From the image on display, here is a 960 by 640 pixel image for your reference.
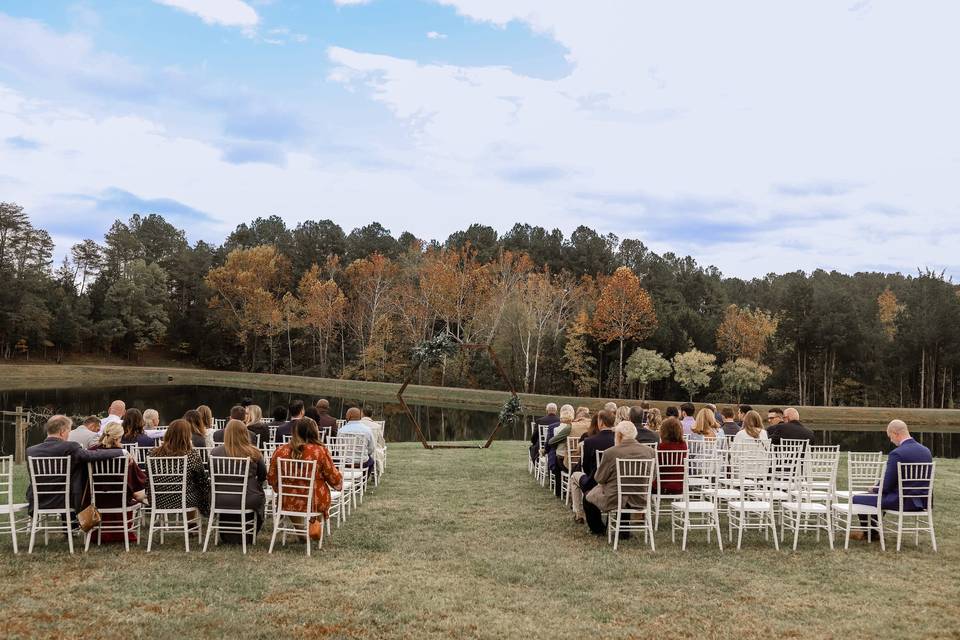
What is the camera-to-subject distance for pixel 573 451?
36.6 ft

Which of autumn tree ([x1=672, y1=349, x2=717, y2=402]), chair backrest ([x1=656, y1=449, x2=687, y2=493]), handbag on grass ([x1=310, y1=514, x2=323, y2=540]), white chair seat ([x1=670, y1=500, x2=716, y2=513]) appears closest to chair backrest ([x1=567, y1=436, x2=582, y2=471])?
chair backrest ([x1=656, y1=449, x2=687, y2=493])

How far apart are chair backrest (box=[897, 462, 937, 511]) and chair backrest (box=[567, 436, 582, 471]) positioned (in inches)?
163

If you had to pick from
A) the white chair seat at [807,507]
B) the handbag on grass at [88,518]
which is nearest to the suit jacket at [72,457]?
the handbag on grass at [88,518]

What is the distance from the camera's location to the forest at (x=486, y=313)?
4672 centimetres

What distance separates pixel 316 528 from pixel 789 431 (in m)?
7.33

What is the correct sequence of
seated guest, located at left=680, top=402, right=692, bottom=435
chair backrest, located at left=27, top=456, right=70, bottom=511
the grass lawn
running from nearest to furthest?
the grass lawn < chair backrest, located at left=27, top=456, right=70, bottom=511 < seated guest, located at left=680, top=402, right=692, bottom=435

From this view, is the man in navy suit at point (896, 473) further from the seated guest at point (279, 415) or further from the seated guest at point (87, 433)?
the seated guest at point (87, 433)

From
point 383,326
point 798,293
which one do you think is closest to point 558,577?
point 798,293

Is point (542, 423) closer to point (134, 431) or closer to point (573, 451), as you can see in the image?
point (573, 451)

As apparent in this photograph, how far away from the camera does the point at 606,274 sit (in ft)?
209

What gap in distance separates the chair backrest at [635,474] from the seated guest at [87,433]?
687 cm

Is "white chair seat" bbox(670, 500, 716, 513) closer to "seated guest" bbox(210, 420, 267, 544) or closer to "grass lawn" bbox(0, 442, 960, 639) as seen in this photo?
"grass lawn" bbox(0, 442, 960, 639)

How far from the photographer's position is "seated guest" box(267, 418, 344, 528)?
27.1 ft

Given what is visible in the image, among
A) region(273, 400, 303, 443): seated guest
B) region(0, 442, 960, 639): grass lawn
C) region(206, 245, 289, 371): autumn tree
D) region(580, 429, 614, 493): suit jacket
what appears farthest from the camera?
region(206, 245, 289, 371): autumn tree
